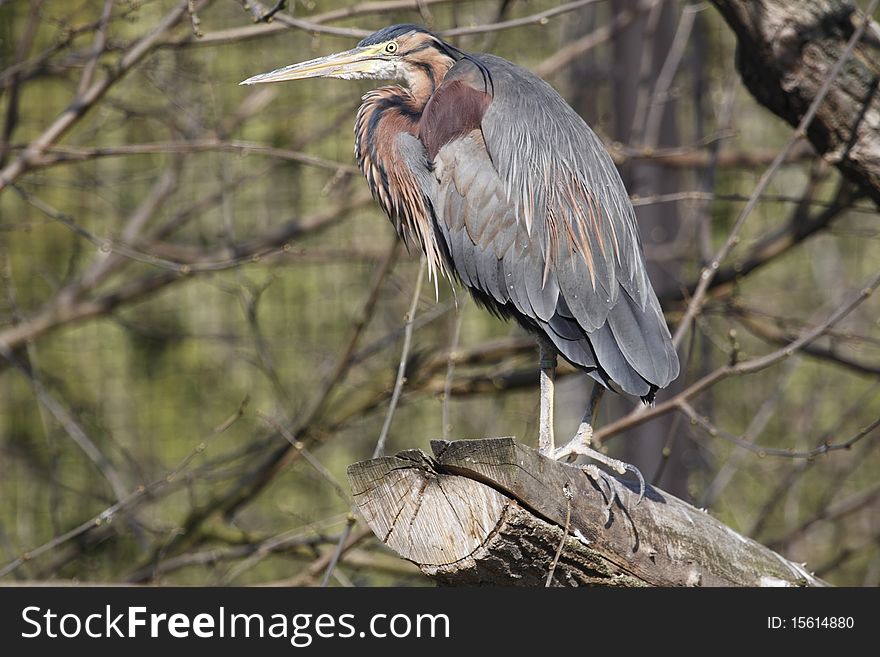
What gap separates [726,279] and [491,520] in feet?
6.76

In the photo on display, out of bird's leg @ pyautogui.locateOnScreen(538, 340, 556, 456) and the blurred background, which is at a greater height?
the blurred background

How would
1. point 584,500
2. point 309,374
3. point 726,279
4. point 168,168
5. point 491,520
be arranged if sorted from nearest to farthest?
point 491,520 < point 584,500 < point 726,279 < point 168,168 < point 309,374

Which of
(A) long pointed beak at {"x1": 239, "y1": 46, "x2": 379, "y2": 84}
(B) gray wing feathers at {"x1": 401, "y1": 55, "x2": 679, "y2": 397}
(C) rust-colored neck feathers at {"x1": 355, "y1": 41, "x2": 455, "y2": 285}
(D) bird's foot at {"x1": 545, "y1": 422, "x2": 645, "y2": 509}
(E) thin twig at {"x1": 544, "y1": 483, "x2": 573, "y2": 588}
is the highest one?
(A) long pointed beak at {"x1": 239, "y1": 46, "x2": 379, "y2": 84}

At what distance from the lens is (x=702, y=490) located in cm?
394

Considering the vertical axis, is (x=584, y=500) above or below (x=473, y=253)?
below

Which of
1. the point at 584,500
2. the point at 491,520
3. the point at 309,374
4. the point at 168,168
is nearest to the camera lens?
the point at 491,520

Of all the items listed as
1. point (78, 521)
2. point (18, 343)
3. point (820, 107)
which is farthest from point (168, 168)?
point (820, 107)

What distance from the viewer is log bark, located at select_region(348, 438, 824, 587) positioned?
1626 mm

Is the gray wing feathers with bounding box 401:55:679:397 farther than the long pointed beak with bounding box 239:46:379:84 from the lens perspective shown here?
No

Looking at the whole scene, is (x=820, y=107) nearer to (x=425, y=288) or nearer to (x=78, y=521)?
(x=425, y=288)

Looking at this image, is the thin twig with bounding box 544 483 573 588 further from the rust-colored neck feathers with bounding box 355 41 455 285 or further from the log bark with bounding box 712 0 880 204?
the log bark with bounding box 712 0 880 204

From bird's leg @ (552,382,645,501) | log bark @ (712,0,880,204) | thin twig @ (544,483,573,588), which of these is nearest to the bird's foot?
bird's leg @ (552,382,645,501)

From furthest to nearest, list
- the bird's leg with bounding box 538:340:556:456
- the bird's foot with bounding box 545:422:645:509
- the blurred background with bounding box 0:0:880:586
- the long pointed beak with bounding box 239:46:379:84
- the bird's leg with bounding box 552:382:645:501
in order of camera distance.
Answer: the blurred background with bounding box 0:0:880:586, the long pointed beak with bounding box 239:46:379:84, the bird's leg with bounding box 538:340:556:456, the bird's leg with bounding box 552:382:645:501, the bird's foot with bounding box 545:422:645:509

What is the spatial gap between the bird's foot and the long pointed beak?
1082 mm
